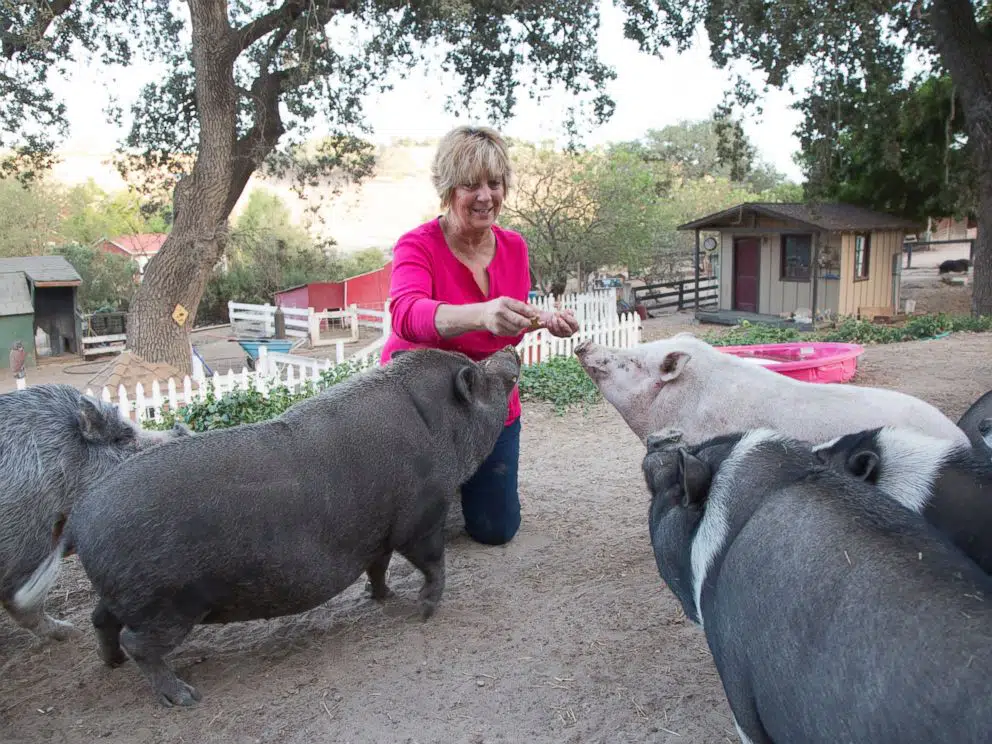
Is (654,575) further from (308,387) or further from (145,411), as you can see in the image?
(145,411)

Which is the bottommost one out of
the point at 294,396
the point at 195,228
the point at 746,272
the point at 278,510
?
the point at 294,396

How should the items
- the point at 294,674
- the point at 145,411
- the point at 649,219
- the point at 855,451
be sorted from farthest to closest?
the point at 649,219 < the point at 145,411 < the point at 294,674 < the point at 855,451

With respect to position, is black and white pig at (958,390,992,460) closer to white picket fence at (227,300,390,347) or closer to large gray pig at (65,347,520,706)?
large gray pig at (65,347,520,706)

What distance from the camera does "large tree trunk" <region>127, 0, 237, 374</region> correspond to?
14.3 meters

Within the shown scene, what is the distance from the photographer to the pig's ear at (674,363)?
4184 mm

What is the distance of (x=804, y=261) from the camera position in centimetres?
2186

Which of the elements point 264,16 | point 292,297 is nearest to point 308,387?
point 264,16

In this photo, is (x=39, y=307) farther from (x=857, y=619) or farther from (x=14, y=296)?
(x=857, y=619)

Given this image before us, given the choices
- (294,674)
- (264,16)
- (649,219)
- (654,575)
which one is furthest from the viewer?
(649,219)

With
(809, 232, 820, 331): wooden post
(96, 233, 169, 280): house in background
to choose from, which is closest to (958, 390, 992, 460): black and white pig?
(809, 232, 820, 331): wooden post

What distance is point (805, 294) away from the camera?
21.8 meters

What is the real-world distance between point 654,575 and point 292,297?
23606 mm

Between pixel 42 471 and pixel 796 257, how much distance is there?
21284mm

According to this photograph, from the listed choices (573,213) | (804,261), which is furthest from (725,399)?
(573,213)
